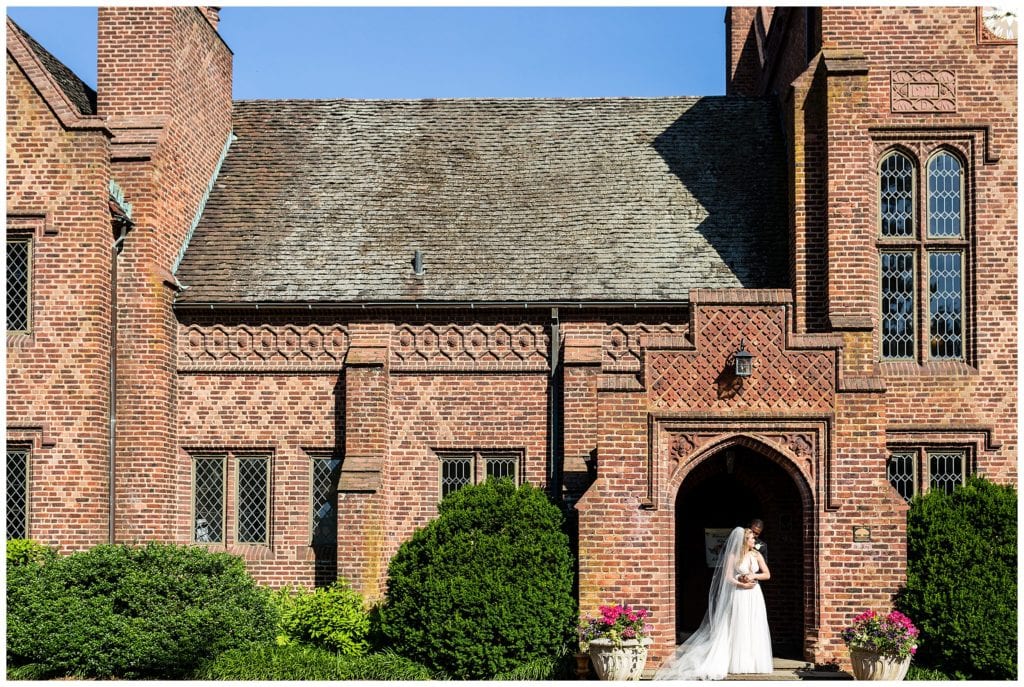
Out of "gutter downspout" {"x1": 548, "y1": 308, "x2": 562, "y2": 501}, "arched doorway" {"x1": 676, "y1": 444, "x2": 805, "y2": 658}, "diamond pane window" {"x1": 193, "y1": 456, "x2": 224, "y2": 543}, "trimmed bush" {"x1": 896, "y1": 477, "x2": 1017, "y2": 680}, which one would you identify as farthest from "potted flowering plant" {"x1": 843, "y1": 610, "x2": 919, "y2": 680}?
"diamond pane window" {"x1": 193, "y1": 456, "x2": 224, "y2": 543}

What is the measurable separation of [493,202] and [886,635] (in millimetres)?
10254

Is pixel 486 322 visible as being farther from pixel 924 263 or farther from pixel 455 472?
pixel 924 263

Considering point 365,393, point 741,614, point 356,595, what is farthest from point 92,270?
point 741,614

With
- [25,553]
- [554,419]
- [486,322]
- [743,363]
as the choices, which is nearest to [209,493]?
[25,553]

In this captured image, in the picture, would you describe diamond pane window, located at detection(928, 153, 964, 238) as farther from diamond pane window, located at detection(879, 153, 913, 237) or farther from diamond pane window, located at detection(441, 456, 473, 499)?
diamond pane window, located at detection(441, 456, 473, 499)

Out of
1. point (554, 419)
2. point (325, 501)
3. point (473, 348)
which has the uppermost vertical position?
point (473, 348)

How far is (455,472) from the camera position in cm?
2017

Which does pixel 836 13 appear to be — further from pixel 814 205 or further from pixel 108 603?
pixel 108 603

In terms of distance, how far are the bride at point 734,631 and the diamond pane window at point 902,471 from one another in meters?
3.55

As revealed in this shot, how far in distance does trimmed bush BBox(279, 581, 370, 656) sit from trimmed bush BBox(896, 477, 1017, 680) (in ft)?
25.2

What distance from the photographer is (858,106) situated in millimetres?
19219

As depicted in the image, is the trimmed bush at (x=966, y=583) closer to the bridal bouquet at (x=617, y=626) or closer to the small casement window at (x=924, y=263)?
the small casement window at (x=924, y=263)

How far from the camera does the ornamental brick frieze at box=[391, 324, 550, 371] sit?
20.1m

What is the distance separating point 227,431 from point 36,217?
14.5 feet
